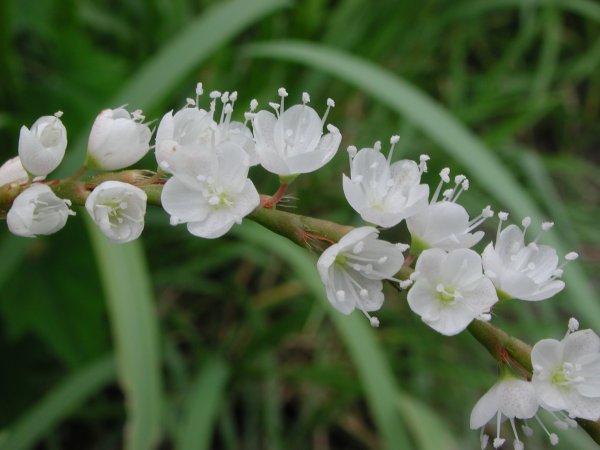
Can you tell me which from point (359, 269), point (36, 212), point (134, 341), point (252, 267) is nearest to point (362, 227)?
point (359, 269)

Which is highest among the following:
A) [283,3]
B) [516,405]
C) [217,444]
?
[283,3]

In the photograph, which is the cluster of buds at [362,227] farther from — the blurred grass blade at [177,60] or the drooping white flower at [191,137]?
the blurred grass blade at [177,60]

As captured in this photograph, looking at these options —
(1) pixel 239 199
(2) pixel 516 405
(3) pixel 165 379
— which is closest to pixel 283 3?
(3) pixel 165 379

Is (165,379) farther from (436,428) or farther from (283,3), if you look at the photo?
(283,3)

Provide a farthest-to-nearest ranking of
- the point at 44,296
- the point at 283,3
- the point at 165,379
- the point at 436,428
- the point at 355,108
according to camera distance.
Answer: the point at 355,108, the point at 165,379, the point at 283,3, the point at 44,296, the point at 436,428

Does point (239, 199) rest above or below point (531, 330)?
above

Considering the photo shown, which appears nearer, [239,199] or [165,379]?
[239,199]

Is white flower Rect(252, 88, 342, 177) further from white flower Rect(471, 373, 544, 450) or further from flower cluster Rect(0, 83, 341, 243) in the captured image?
white flower Rect(471, 373, 544, 450)
